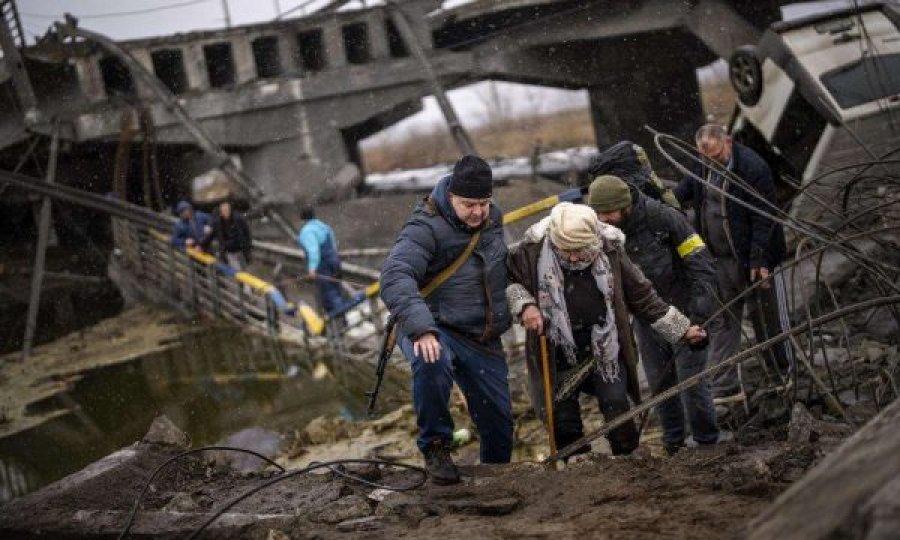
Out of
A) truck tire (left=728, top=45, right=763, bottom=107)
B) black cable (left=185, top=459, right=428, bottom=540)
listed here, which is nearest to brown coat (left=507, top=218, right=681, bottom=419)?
black cable (left=185, top=459, right=428, bottom=540)

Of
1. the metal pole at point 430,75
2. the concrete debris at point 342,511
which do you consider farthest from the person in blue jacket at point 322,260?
the metal pole at point 430,75

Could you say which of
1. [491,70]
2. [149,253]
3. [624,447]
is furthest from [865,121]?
[491,70]

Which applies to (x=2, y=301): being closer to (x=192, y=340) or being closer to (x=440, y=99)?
(x=192, y=340)

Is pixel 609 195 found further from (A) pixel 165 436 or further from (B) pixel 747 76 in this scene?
(B) pixel 747 76

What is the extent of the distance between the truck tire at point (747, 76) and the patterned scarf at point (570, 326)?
19.8 feet

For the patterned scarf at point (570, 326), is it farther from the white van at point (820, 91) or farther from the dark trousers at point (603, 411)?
the white van at point (820, 91)

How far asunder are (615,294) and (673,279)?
33.1 inches

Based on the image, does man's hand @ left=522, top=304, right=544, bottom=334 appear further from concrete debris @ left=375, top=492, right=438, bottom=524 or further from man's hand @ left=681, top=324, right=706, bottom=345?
concrete debris @ left=375, top=492, right=438, bottom=524

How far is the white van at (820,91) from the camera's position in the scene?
27.4 feet

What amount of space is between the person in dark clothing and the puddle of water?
3.17m

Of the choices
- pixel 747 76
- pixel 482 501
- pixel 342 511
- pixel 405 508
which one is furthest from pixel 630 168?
pixel 747 76

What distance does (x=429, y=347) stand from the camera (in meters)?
3.90

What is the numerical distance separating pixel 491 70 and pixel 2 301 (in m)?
15.7

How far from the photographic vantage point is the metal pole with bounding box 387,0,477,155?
24141 mm
